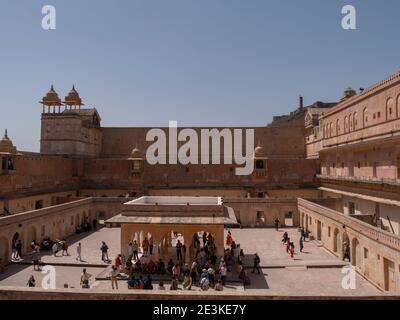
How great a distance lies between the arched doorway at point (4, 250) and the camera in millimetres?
21828

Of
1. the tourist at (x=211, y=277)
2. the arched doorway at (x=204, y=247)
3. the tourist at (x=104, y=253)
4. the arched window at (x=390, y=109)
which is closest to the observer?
the tourist at (x=211, y=277)

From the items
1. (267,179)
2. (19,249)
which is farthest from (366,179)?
(19,249)

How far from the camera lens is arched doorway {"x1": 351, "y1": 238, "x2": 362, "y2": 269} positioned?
21.0 meters

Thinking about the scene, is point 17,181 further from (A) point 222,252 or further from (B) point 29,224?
(A) point 222,252

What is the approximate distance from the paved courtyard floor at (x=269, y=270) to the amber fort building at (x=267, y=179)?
1399mm

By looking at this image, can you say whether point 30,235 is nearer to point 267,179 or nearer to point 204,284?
point 204,284

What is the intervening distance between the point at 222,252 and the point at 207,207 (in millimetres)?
2633

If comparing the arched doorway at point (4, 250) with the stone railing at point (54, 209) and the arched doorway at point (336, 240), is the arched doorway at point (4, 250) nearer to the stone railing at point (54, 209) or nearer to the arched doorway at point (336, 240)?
the stone railing at point (54, 209)

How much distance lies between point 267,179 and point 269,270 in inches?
961

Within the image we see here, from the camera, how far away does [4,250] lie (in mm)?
21984

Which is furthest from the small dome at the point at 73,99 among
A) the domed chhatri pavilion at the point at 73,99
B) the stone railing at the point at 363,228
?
the stone railing at the point at 363,228

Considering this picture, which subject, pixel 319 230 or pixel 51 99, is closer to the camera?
pixel 319 230
